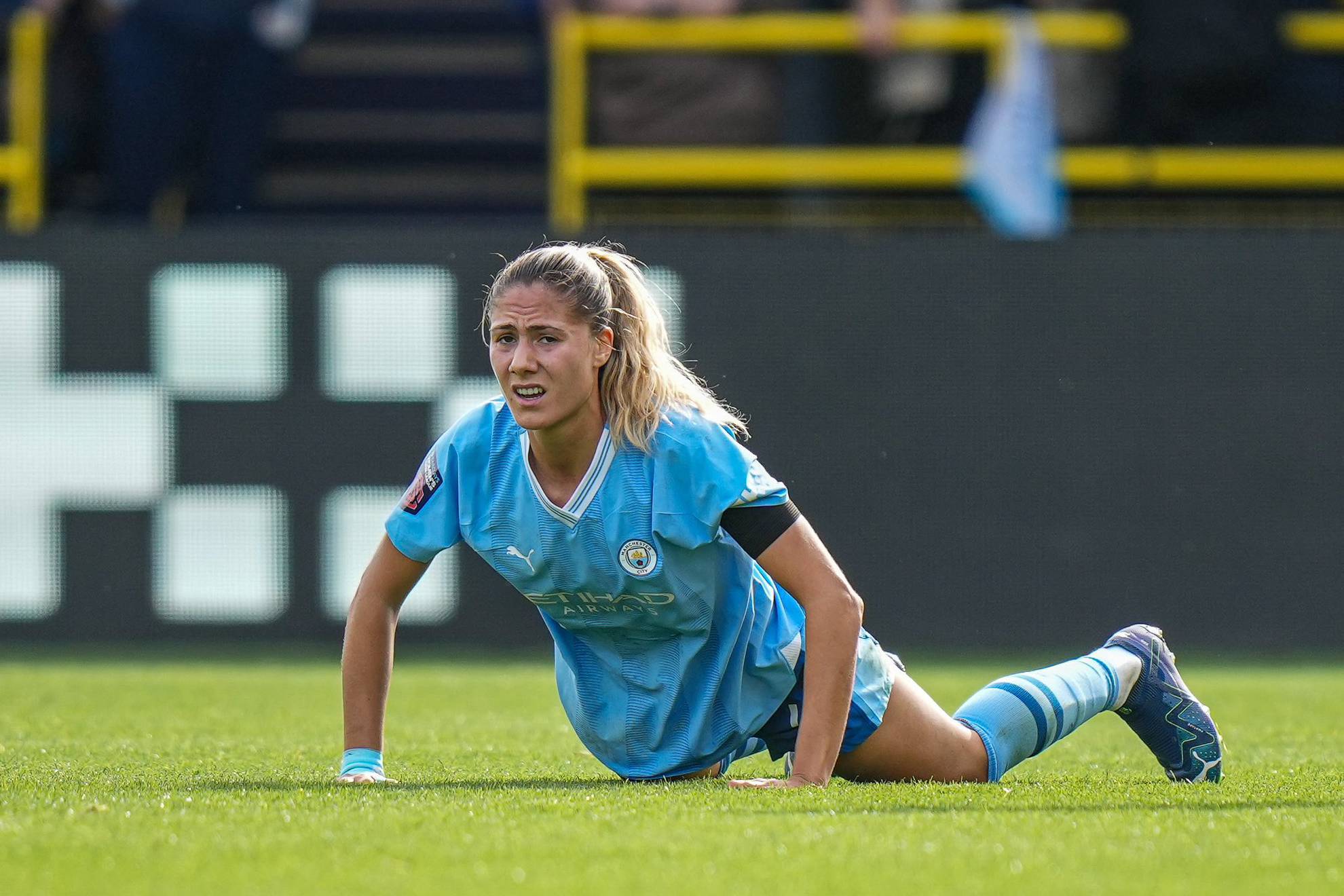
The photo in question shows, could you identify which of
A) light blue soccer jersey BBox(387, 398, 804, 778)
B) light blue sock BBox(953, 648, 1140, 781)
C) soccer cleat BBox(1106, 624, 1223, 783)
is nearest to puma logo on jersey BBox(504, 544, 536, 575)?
light blue soccer jersey BBox(387, 398, 804, 778)

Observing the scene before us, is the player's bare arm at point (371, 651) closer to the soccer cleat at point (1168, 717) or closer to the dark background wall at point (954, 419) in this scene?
the soccer cleat at point (1168, 717)

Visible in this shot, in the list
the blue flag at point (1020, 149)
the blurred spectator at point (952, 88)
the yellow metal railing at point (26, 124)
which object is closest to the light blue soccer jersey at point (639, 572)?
the blue flag at point (1020, 149)

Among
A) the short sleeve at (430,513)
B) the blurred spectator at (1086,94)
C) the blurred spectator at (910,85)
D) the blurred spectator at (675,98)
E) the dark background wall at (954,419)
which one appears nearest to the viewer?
the short sleeve at (430,513)

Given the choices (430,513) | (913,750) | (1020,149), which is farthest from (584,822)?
(1020,149)

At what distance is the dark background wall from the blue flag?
0.78 metres

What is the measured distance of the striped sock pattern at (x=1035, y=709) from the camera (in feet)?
15.1

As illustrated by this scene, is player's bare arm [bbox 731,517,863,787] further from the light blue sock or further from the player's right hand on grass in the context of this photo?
the player's right hand on grass

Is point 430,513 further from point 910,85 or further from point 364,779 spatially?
point 910,85

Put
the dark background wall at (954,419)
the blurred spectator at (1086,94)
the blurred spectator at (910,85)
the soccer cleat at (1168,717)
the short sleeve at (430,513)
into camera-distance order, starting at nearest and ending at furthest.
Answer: the short sleeve at (430,513) → the soccer cleat at (1168,717) → the dark background wall at (954,419) → the blurred spectator at (1086,94) → the blurred spectator at (910,85)

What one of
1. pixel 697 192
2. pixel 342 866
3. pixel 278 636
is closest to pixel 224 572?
pixel 278 636

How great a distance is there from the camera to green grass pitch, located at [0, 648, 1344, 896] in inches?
122

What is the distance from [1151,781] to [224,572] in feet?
17.3

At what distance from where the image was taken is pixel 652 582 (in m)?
4.24

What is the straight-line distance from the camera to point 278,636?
8.85 metres
